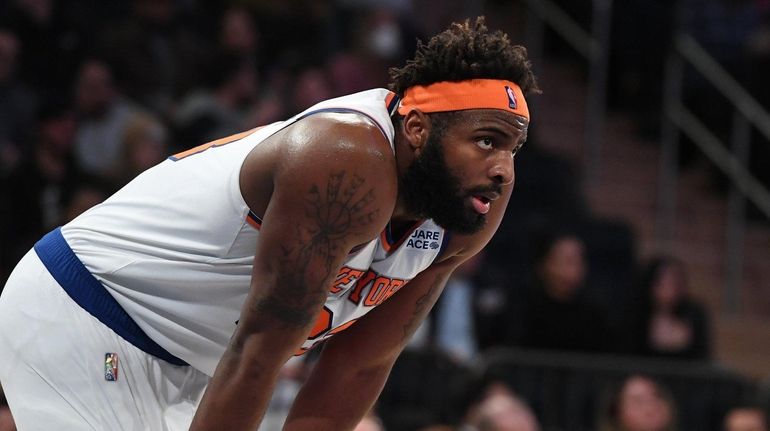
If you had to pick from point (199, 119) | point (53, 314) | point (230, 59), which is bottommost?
point (53, 314)

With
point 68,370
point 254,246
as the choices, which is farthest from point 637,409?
point 68,370

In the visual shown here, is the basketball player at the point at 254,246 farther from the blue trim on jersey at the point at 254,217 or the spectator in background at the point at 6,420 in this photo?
the spectator in background at the point at 6,420

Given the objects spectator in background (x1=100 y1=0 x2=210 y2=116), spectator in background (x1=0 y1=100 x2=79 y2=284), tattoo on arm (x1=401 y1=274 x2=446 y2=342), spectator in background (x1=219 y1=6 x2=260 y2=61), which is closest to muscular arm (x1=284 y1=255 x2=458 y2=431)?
tattoo on arm (x1=401 y1=274 x2=446 y2=342)

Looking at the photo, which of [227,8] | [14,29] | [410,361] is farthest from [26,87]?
[410,361]

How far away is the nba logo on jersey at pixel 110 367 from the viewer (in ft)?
11.9

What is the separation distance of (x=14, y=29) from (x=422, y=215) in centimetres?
545

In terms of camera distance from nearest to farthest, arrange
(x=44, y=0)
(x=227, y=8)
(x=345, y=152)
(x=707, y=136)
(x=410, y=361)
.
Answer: (x=345, y=152) < (x=410, y=361) < (x=44, y=0) < (x=227, y=8) < (x=707, y=136)

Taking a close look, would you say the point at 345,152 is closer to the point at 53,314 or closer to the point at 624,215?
the point at 53,314

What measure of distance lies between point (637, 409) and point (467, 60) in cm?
464

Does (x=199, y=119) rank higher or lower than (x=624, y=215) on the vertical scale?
lower

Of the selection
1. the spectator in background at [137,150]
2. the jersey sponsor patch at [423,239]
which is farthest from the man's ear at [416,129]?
the spectator in background at [137,150]

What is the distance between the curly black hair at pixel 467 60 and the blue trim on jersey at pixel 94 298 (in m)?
1.08

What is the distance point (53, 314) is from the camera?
12.1 feet

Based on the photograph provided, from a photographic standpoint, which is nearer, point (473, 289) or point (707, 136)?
point (473, 289)
